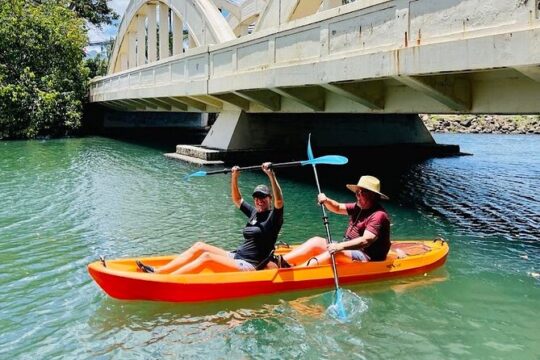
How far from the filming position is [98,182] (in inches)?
539

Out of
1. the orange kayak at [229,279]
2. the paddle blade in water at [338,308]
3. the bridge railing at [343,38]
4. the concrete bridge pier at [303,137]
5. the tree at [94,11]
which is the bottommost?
the paddle blade in water at [338,308]

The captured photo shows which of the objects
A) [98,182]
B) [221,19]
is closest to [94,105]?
[221,19]

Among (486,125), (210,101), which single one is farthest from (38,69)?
(486,125)

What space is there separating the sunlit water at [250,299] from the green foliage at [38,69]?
53.6 ft

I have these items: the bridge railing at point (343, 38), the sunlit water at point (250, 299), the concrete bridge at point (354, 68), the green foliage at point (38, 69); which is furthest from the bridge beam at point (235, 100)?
the green foliage at point (38, 69)

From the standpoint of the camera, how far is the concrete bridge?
23.6ft

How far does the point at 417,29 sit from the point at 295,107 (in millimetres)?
6310

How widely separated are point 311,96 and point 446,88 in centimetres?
456

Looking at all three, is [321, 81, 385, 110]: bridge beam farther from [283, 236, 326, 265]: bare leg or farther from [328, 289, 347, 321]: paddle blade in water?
[328, 289, 347, 321]: paddle blade in water

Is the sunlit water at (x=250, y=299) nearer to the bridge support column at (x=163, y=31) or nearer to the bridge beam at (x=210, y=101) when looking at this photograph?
the bridge beam at (x=210, y=101)

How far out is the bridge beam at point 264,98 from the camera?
14.9 m

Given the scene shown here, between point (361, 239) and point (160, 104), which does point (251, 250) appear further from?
point (160, 104)

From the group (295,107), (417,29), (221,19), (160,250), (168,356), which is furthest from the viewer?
(221,19)

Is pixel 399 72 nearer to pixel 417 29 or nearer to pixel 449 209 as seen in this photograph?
pixel 417 29
